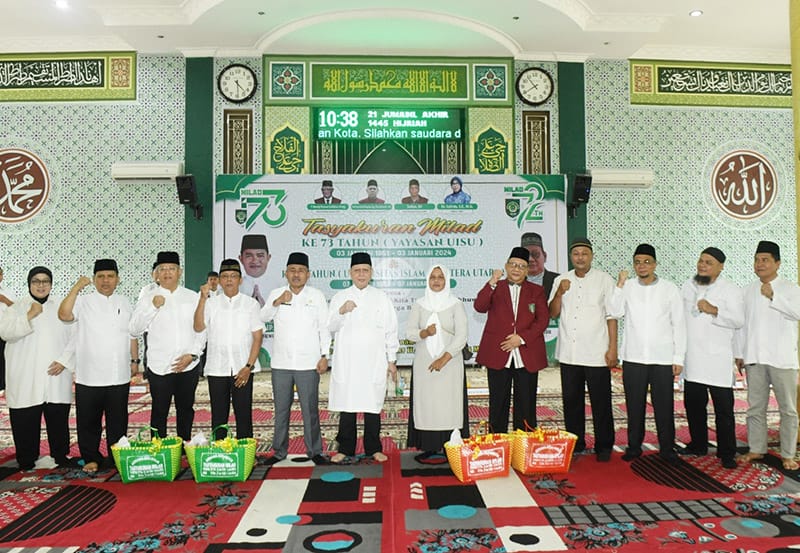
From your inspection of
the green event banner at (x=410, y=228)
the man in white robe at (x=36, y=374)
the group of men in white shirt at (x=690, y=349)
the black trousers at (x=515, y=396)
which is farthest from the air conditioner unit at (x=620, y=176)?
the man in white robe at (x=36, y=374)

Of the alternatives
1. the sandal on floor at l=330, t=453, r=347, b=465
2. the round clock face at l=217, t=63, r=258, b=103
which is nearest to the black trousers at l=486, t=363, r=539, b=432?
the sandal on floor at l=330, t=453, r=347, b=465

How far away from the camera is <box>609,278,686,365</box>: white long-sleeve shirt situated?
342 cm

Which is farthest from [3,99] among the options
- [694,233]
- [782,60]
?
[782,60]

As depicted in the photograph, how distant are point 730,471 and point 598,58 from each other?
5.50m

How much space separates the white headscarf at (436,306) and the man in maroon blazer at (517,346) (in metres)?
0.23

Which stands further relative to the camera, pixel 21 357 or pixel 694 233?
pixel 694 233

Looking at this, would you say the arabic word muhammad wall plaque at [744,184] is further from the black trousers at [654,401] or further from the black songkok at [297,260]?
the black songkok at [297,260]

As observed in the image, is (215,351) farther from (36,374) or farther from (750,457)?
(750,457)

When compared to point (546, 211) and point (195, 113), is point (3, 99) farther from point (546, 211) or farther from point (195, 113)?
point (546, 211)

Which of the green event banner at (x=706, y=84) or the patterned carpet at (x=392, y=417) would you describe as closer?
the patterned carpet at (x=392, y=417)

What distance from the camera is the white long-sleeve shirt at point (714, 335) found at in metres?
3.41

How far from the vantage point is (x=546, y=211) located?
277 inches

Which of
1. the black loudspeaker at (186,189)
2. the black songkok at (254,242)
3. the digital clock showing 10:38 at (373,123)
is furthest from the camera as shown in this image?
the digital clock showing 10:38 at (373,123)

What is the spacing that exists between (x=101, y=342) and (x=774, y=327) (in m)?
3.87
